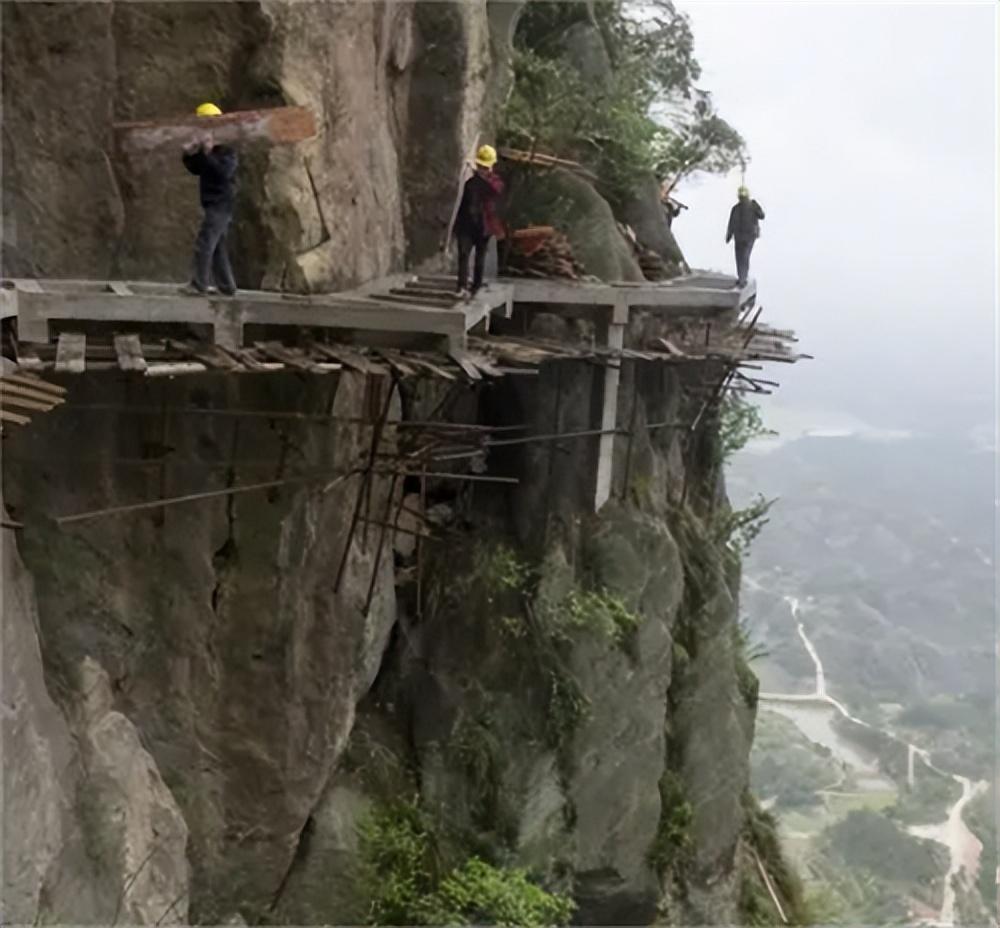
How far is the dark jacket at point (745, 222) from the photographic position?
46.7ft

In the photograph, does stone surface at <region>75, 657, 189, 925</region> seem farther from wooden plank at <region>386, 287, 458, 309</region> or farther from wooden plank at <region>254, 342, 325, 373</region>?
wooden plank at <region>386, 287, 458, 309</region>

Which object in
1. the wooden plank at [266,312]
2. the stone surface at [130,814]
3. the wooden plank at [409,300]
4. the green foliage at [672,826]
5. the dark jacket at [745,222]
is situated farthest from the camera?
the dark jacket at [745,222]

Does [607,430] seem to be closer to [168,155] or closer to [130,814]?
[168,155]

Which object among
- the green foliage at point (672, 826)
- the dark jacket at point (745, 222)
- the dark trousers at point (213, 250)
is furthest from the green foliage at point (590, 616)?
the dark trousers at point (213, 250)

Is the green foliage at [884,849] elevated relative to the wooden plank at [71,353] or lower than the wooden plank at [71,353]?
lower

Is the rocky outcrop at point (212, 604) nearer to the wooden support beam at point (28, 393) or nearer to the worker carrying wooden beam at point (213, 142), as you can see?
the worker carrying wooden beam at point (213, 142)

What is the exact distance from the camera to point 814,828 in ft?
113

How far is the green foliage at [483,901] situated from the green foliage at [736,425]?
777 centimetres

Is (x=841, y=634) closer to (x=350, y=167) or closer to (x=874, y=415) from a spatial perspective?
(x=350, y=167)

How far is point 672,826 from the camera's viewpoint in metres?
13.4

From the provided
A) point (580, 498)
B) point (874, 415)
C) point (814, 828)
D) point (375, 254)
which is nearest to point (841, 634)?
point (814, 828)

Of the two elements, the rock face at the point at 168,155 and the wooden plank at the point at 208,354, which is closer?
the wooden plank at the point at 208,354

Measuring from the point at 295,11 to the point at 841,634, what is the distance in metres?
50.7

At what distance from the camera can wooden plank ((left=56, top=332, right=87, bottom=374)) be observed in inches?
244
